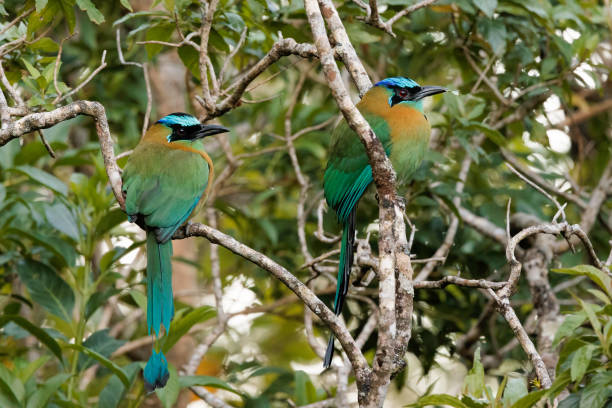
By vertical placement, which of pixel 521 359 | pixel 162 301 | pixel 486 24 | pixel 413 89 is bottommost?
pixel 521 359

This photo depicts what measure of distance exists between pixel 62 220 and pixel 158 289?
779mm

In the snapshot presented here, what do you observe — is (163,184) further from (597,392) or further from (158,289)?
(597,392)

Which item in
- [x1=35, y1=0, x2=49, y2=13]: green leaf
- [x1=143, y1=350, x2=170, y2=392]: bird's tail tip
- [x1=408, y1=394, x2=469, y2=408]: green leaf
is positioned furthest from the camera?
[x1=143, y1=350, x2=170, y2=392]: bird's tail tip

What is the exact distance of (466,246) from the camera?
14.7ft

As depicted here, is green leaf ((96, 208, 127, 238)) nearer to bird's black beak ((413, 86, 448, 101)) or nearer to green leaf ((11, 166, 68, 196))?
green leaf ((11, 166, 68, 196))

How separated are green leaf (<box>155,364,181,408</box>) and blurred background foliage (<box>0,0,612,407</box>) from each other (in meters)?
0.01

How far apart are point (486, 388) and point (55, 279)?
6.62 feet

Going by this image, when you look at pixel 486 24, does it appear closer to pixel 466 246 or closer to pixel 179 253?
pixel 466 246

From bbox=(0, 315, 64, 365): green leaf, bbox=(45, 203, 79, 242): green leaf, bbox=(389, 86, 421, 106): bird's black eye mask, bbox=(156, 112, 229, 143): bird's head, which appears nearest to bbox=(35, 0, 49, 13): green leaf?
bbox=(156, 112, 229, 143): bird's head

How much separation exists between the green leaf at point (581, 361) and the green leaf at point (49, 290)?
218cm

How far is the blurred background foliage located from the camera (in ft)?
11.4

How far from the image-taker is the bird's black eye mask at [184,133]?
351 centimetres

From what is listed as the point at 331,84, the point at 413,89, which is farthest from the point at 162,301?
the point at 413,89

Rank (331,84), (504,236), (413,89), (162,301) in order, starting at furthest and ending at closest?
(504,236) < (413,89) < (162,301) < (331,84)
